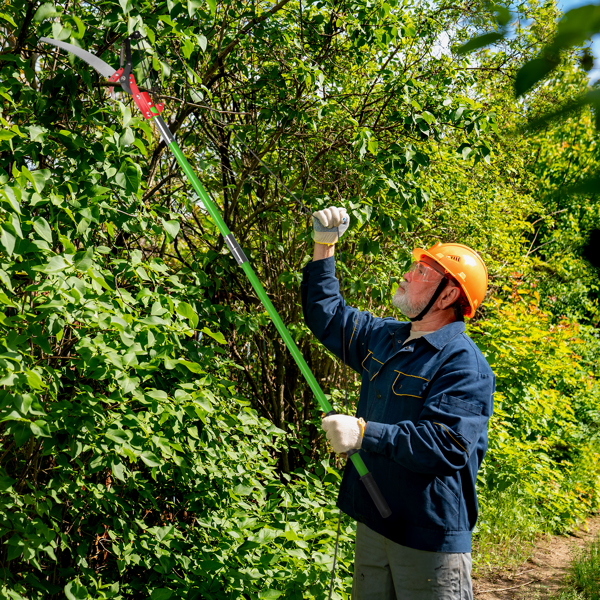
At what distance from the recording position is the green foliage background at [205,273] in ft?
7.11

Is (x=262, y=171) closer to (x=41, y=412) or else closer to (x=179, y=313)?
(x=179, y=313)

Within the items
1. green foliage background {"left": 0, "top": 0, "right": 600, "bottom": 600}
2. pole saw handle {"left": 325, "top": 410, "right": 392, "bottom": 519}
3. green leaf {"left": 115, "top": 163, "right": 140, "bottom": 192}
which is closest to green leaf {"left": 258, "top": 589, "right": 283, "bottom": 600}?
green foliage background {"left": 0, "top": 0, "right": 600, "bottom": 600}

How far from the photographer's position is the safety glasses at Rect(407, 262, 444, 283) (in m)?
2.53

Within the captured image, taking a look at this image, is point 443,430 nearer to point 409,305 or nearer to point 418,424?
point 418,424

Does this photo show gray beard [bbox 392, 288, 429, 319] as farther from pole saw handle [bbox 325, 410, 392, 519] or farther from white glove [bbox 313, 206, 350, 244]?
pole saw handle [bbox 325, 410, 392, 519]

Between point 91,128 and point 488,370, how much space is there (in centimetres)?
202

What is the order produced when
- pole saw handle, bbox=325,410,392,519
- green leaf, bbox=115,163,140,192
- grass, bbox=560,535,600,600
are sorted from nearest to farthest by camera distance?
pole saw handle, bbox=325,410,392,519 < green leaf, bbox=115,163,140,192 < grass, bbox=560,535,600,600

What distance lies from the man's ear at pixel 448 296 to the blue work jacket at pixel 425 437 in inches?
4.5

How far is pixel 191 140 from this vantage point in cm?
380

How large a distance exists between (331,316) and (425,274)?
43 cm

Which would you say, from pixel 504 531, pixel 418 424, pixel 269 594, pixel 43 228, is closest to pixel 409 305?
pixel 418 424

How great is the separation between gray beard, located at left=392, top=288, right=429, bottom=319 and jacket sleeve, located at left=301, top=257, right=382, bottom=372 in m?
0.18

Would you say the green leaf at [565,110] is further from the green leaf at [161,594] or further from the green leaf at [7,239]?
the green leaf at [161,594]

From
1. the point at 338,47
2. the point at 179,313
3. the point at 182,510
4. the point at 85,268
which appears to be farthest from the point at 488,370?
the point at 338,47
